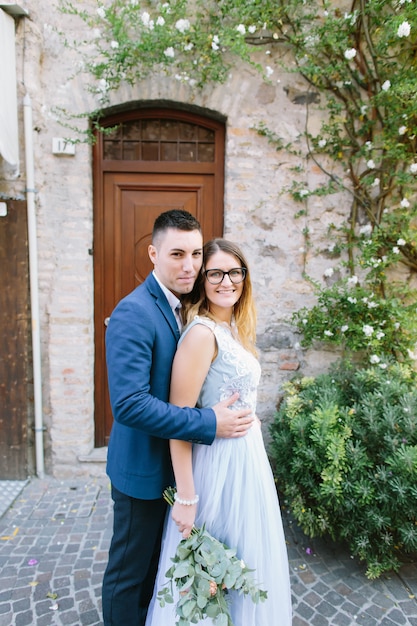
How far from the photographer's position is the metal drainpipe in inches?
128

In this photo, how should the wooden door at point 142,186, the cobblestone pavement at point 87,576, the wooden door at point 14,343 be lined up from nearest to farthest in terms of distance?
1. the cobblestone pavement at point 87,576
2. the wooden door at point 14,343
3. the wooden door at point 142,186

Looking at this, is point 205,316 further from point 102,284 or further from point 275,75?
point 275,75

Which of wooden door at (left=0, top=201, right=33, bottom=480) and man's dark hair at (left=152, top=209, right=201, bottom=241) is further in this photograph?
wooden door at (left=0, top=201, right=33, bottom=480)

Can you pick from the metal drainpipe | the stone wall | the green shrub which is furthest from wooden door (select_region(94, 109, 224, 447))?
the green shrub

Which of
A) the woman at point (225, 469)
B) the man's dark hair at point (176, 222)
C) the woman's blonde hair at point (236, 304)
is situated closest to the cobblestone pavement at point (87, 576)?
the woman at point (225, 469)

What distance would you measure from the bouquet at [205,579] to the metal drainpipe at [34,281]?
2.35 m

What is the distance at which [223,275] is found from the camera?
5.45 feet

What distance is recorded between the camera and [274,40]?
3.27 m

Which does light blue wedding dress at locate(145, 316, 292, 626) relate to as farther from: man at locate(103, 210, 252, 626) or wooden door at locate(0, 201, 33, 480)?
wooden door at locate(0, 201, 33, 480)

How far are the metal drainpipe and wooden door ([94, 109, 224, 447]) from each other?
20.3 inches

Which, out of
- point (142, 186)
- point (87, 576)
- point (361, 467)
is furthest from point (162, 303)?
point (142, 186)

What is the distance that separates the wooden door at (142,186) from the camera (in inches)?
141

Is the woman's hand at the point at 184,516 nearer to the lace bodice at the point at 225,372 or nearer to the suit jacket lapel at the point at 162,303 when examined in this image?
the lace bodice at the point at 225,372

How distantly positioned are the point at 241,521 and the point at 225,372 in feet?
2.15
